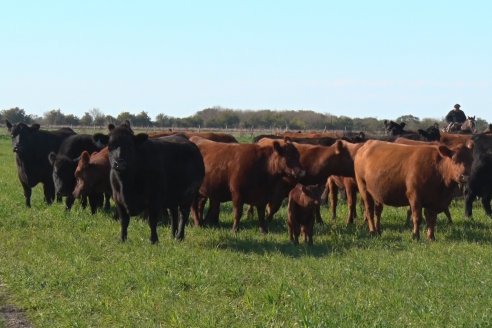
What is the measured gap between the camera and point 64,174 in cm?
1359

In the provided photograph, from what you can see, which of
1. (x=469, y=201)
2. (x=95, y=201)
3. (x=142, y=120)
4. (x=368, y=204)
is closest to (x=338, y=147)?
(x=368, y=204)

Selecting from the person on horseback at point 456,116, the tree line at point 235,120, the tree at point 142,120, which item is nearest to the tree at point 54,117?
the tree line at point 235,120

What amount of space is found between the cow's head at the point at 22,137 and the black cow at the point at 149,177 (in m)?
5.71

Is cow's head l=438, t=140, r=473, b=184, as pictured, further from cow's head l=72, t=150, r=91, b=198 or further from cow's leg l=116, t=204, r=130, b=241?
cow's head l=72, t=150, r=91, b=198

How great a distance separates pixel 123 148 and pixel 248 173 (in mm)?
2640

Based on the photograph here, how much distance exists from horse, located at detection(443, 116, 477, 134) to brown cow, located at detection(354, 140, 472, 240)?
10330 millimetres

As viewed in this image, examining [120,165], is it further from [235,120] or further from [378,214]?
[235,120]

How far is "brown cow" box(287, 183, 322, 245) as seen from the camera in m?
9.90

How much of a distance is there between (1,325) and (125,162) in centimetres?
377

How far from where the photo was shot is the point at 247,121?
288 ft

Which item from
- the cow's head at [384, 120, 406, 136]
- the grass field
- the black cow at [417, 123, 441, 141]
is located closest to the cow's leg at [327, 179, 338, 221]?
the grass field

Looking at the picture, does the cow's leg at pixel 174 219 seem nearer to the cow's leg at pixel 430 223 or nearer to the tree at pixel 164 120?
the cow's leg at pixel 430 223

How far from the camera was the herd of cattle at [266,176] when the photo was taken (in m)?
9.97

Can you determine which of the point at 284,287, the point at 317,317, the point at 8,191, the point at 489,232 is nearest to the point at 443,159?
the point at 489,232
